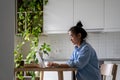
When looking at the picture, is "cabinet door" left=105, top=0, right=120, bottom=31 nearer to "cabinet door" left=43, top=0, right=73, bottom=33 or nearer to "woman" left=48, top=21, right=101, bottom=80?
"cabinet door" left=43, top=0, right=73, bottom=33

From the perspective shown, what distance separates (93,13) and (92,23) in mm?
177

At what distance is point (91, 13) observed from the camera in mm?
4309

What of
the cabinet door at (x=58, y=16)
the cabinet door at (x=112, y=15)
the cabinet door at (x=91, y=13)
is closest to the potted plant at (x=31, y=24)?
the cabinet door at (x=58, y=16)

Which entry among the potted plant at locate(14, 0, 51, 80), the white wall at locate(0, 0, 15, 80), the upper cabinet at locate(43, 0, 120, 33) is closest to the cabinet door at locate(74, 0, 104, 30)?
the upper cabinet at locate(43, 0, 120, 33)

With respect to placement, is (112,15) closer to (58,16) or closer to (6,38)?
(58,16)

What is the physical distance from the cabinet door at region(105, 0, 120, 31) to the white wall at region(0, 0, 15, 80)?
3445 mm

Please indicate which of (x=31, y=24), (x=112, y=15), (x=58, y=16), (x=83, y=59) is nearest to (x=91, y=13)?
(x=112, y=15)

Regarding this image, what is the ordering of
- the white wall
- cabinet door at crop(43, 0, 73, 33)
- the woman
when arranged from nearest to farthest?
the white wall → the woman → cabinet door at crop(43, 0, 73, 33)

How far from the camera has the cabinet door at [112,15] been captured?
4.20m

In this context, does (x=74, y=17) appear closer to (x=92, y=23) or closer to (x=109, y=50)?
(x=92, y=23)

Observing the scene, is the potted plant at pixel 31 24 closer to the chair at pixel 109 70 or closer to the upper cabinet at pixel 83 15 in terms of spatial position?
the upper cabinet at pixel 83 15

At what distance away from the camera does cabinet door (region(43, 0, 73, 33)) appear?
442 centimetres

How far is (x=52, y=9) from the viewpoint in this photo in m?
4.49

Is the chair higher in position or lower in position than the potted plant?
lower
